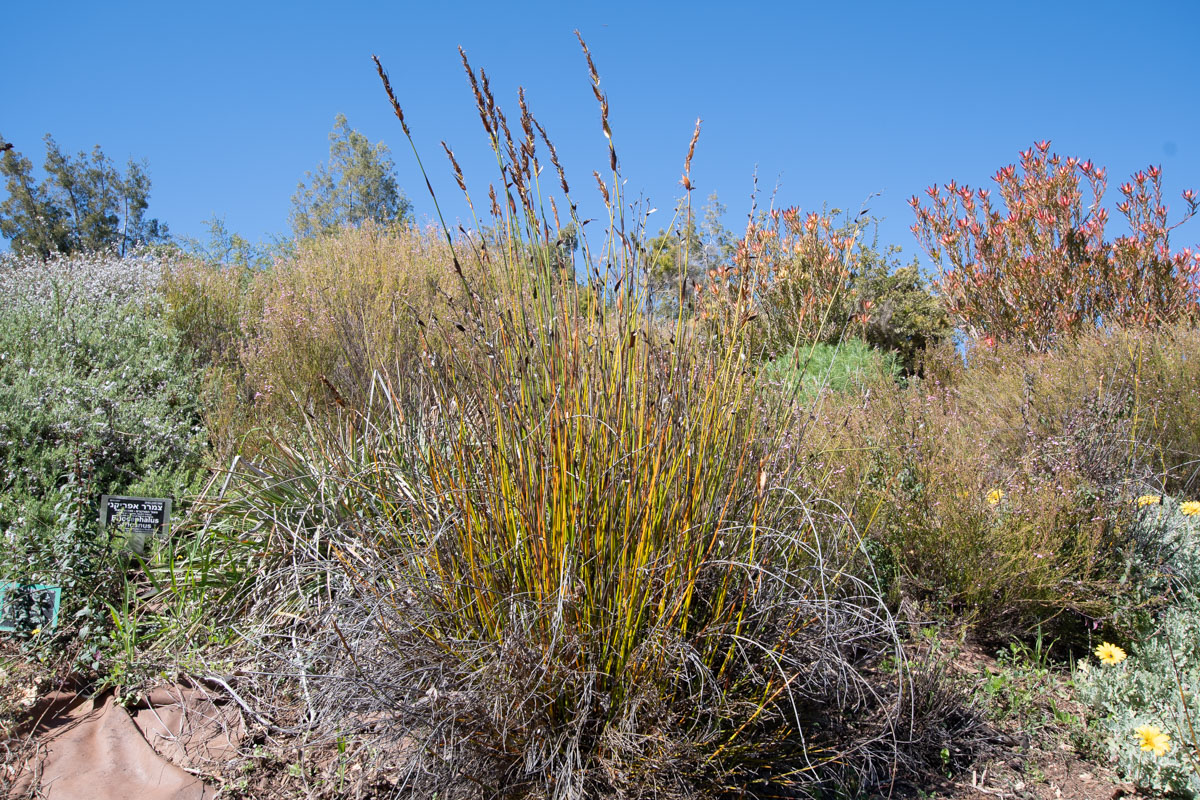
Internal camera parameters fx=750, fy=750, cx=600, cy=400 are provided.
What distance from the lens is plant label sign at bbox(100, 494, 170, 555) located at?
3.24 meters

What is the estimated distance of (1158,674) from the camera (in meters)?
2.75

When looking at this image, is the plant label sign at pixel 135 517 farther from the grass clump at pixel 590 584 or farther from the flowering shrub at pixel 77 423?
the grass clump at pixel 590 584

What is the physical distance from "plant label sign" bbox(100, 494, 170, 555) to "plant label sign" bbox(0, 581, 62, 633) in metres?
0.32

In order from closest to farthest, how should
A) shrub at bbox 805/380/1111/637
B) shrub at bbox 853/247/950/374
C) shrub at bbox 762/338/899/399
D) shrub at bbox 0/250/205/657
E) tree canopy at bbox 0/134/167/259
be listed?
shrub at bbox 805/380/1111/637
shrub at bbox 0/250/205/657
shrub at bbox 762/338/899/399
shrub at bbox 853/247/950/374
tree canopy at bbox 0/134/167/259

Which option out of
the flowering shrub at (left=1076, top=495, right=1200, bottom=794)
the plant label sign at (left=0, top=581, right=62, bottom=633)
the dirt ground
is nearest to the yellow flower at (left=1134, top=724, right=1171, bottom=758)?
the flowering shrub at (left=1076, top=495, right=1200, bottom=794)

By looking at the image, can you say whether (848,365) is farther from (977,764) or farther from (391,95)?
(391,95)

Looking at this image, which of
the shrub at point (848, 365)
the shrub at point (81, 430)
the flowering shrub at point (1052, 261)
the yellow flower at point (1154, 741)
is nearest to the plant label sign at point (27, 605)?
the shrub at point (81, 430)

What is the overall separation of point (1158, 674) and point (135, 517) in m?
4.14

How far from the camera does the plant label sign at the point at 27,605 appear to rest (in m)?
2.98

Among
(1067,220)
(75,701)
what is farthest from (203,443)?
(1067,220)

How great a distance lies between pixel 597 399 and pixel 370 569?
81 centimetres

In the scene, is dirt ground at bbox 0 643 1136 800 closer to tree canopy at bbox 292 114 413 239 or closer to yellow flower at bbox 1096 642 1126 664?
yellow flower at bbox 1096 642 1126 664

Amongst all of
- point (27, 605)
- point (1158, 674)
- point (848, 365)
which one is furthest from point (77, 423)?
point (848, 365)

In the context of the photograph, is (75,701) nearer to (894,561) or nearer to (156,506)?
(156,506)
